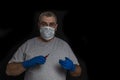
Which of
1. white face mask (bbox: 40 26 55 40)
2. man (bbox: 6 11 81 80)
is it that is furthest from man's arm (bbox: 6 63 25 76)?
white face mask (bbox: 40 26 55 40)

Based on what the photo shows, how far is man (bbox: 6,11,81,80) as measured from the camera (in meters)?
3.10

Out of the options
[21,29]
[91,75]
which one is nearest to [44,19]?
[21,29]

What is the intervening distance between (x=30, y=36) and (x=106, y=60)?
28.7 inches

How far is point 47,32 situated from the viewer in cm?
314

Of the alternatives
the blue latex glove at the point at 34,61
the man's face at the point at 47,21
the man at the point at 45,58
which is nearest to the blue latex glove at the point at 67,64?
the man at the point at 45,58

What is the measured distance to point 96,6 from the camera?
12.0 ft

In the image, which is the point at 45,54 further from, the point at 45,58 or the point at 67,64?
the point at 67,64

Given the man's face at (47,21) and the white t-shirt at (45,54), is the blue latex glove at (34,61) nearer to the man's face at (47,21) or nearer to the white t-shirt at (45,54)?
the white t-shirt at (45,54)

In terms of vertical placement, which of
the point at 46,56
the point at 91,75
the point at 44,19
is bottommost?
the point at 91,75

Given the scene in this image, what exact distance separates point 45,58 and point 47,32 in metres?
0.20

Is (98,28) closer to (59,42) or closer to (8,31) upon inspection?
(59,42)

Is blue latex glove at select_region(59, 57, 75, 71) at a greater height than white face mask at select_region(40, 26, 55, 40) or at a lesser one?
lesser

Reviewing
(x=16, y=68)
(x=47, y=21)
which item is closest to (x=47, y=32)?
(x=47, y=21)

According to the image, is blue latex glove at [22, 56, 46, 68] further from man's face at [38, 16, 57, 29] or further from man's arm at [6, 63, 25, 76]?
man's face at [38, 16, 57, 29]
